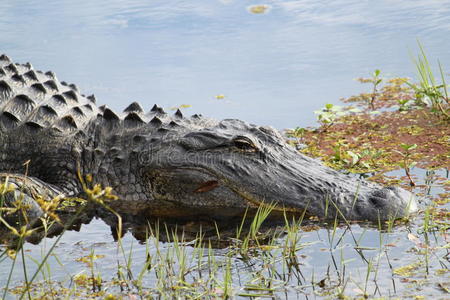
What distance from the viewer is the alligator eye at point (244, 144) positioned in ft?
21.6

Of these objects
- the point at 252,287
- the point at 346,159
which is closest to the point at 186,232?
the point at 252,287

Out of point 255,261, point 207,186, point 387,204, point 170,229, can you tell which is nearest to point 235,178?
point 207,186

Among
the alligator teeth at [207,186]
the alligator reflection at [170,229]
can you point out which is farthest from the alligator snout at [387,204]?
the alligator teeth at [207,186]

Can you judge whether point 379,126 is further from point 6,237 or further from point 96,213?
point 6,237

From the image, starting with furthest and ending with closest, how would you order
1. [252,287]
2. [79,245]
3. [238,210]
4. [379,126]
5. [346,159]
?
[379,126] < [346,159] < [238,210] < [79,245] < [252,287]

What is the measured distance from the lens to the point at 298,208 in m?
6.26

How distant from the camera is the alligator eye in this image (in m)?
6.60

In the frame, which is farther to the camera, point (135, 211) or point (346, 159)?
point (346, 159)

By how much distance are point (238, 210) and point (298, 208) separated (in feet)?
1.89

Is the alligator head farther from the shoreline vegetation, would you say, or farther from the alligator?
the shoreline vegetation

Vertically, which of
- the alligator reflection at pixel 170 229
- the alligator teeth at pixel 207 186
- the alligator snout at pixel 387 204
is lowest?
the alligator reflection at pixel 170 229

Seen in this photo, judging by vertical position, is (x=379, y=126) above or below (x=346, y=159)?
above

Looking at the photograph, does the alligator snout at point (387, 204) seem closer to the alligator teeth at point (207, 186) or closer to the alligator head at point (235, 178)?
the alligator head at point (235, 178)

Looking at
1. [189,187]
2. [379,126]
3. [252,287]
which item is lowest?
[252,287]
